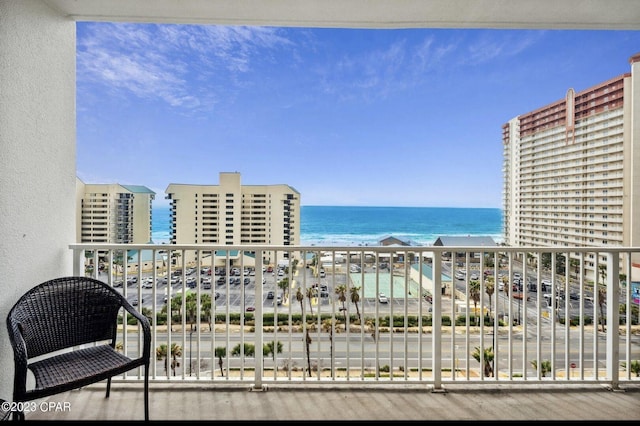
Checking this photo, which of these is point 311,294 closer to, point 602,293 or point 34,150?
point 34,150

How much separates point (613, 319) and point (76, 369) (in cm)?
337

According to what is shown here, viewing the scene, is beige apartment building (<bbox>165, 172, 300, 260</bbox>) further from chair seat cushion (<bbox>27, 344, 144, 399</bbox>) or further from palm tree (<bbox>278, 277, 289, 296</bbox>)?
chair seat cushion (<bbox>27, 344, 144, 399</bbox>)

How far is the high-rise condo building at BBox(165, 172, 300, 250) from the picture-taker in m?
2.24

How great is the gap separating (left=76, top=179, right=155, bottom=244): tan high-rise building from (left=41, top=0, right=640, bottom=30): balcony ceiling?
4.29ft

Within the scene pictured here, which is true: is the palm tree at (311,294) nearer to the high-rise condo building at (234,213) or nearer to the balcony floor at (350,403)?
the high-rise condo building at (234,213)

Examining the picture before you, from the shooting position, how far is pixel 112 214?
242cm

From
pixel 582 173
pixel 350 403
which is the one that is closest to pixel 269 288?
pixel 350 403

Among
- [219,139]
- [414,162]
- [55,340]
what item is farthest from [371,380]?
[414,162]

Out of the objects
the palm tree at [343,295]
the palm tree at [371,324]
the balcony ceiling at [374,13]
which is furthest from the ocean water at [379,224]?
the balcony ceiling at [374,13]

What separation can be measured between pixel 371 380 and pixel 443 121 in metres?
8.21

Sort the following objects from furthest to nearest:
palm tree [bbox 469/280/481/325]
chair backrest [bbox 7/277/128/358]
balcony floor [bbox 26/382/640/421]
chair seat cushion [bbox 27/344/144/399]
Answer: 1. palm tree [bbox 469/280/481/325]
2. balcony floor [bbox 26/382/640/421]
3. chair backrest [bbox 7/277/128/358]
4. chair seat cushion [bbox 27/344/144/399]

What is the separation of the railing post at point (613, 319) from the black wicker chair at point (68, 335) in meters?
3.03

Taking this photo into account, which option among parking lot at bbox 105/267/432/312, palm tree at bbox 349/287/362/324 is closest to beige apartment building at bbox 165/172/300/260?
parking lot at bbox 105/267/432/312

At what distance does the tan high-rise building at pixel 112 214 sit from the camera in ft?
7.23
